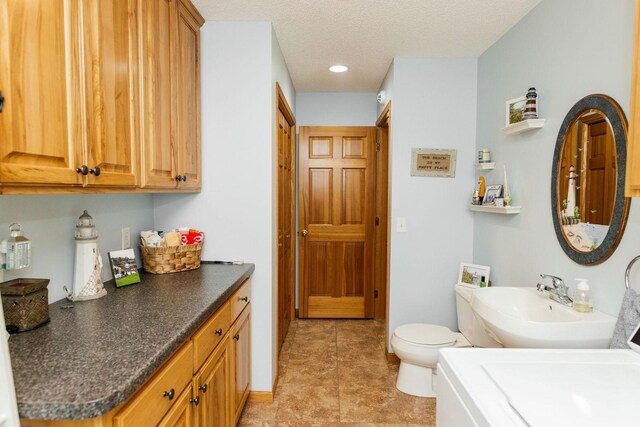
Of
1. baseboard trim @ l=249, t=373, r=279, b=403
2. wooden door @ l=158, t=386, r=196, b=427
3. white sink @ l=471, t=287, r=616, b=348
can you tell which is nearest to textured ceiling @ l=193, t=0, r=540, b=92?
white sink @ l=471, t=287, r=616, b=348

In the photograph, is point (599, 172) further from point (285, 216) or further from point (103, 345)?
point (285, 216)

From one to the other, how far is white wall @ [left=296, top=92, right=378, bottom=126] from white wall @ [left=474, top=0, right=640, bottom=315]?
4.70ft

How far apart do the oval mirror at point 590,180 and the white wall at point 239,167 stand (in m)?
1.62

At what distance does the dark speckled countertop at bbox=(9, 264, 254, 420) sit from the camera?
35.9 inches

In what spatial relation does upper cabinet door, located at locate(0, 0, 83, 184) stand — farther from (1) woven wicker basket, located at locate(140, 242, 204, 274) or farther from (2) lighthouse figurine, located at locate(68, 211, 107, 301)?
(1) woven wicker basket, located at locate(140, 242, 204, 274)

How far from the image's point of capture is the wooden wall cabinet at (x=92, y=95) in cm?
103

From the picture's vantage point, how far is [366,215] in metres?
4.22

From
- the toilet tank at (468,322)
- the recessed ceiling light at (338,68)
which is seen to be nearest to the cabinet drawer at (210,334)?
the toilet tank at (468,322)

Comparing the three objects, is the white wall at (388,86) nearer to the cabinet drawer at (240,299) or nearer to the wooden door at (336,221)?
the wooden door at (336,221)

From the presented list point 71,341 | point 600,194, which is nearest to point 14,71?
point 71,341

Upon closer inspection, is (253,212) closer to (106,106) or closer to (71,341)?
(106,106)

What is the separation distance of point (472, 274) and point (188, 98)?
228 cm

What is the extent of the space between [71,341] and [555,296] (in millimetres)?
2019

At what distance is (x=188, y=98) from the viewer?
2.25 meters
